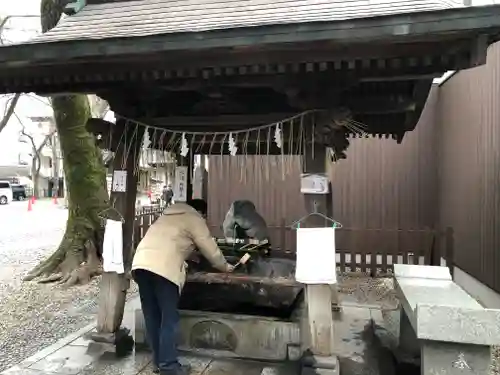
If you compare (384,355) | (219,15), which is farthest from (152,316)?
(219,15)

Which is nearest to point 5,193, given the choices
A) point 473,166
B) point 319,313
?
point 473,166

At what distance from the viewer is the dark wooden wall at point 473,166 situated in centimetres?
681

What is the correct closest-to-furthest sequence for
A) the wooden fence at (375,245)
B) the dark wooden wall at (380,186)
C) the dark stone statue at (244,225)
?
the dark stone statue at (244,225)
the wooden fence at (375,245)
the dark wooden wall at (380,186)

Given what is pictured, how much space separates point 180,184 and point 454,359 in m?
3.42

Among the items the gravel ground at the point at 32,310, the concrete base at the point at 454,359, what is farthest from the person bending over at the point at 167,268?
the concrete base at the point at 454,359

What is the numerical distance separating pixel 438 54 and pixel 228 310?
11.4 ft

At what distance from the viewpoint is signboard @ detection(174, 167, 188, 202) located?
17.6 ft

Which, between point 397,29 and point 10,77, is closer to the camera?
point 397,29

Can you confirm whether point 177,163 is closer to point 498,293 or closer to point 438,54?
point 438,54

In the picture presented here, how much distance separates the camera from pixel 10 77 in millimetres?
4336

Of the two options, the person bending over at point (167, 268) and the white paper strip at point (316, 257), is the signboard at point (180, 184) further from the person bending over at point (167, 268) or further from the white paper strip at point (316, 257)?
the white paper strip at point (316, 257)

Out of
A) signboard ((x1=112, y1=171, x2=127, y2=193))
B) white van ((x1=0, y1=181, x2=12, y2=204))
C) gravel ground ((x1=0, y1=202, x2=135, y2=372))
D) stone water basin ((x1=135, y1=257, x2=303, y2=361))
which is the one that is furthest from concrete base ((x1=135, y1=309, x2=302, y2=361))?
white van ((x1=0, y1=181, x2=12, y2=204))

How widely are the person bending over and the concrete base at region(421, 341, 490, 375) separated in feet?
6.47

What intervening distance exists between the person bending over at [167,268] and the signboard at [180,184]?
106 cm
